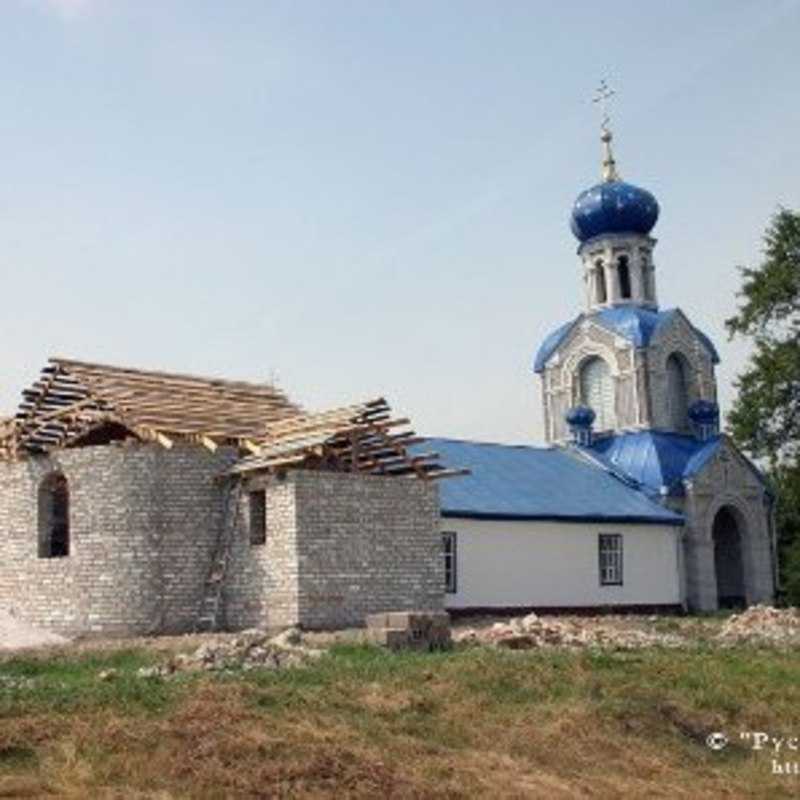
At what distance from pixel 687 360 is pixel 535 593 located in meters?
12.7

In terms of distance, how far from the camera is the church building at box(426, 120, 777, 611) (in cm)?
2814

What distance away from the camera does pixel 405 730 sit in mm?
11641

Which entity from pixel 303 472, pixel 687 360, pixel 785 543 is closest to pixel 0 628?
pixel 303 472

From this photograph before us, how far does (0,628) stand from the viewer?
2130 cm

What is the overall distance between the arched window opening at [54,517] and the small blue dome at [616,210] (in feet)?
66.9

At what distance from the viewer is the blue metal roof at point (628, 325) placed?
36688 mm

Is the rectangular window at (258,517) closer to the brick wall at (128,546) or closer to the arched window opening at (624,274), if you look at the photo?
the brick wall at (128,546)

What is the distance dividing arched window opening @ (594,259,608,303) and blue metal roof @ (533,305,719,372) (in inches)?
25.7

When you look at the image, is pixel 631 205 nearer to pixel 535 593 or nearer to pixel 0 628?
pixel 535 593

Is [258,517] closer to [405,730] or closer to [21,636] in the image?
[21,636]

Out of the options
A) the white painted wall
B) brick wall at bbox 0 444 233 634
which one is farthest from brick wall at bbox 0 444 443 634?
the white painted wall

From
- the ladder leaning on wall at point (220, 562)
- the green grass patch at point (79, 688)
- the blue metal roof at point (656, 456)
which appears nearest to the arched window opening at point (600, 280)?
the blue metal roof at point (656, 456)

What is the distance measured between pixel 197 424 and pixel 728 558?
19.9m

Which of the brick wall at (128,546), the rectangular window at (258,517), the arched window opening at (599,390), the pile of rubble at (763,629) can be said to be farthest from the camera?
the arched window opening at (599,390)
